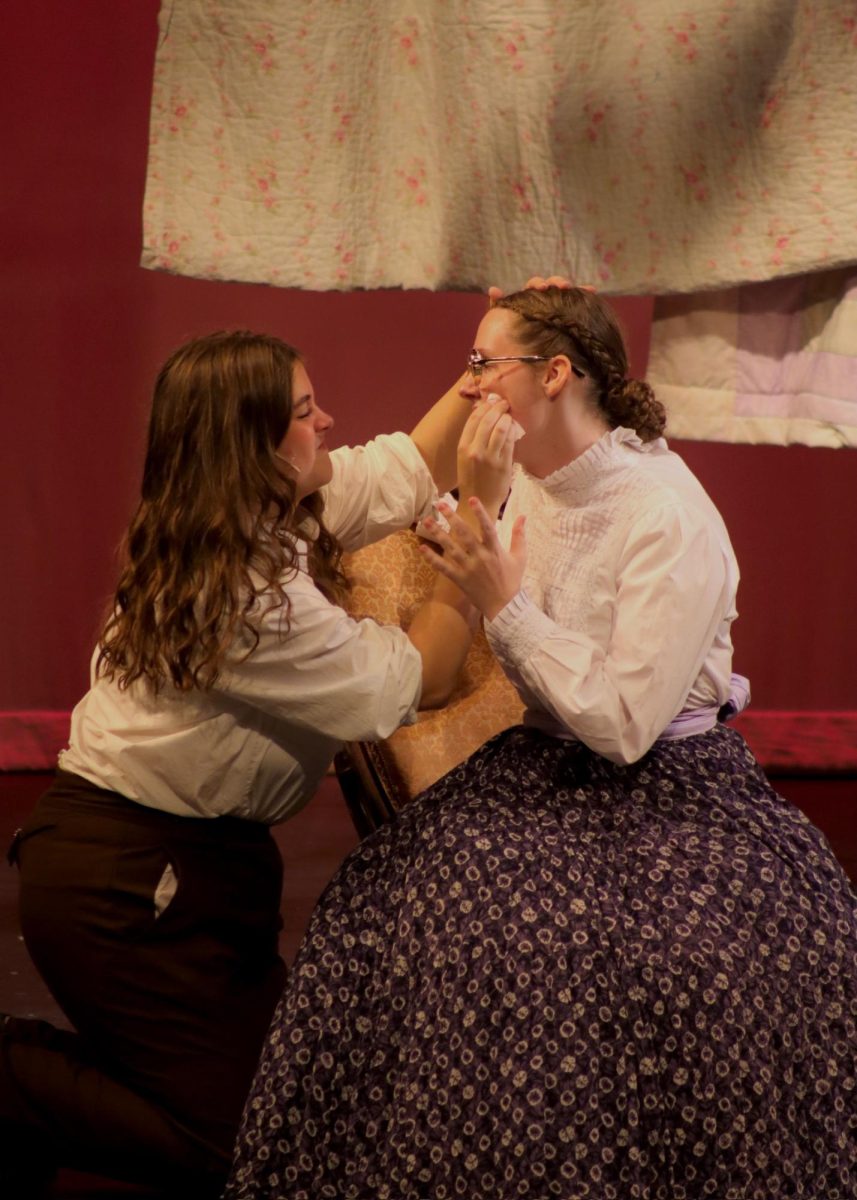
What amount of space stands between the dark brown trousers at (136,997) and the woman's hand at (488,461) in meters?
0.55

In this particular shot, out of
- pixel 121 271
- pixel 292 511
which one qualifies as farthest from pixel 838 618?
pixel 292 511

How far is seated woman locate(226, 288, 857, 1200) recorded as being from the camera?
62.6 inches

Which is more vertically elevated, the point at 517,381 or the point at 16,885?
the point at 517,381

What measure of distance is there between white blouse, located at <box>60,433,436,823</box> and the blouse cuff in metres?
0.13

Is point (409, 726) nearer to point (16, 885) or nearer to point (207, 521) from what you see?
point (207, 521)

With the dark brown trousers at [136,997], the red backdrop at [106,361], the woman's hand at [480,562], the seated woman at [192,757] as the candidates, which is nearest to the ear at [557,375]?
the seated woman at [192,757]

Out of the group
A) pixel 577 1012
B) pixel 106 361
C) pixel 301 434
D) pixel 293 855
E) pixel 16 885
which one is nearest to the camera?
pixel 577 1012

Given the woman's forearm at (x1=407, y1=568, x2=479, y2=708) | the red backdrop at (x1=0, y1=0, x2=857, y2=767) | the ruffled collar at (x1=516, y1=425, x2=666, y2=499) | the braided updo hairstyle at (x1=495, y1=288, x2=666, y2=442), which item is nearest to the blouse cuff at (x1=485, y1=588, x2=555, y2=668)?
the woman's forearm at (x1=407, y1=568, x2=479, y2=708)

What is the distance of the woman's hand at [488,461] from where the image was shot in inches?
71.2

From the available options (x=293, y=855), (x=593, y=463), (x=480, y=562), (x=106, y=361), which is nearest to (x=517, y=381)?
(x=593, y=463)

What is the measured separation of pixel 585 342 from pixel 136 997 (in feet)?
3.36

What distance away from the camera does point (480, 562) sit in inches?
70.4

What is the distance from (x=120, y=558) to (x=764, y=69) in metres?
0.98

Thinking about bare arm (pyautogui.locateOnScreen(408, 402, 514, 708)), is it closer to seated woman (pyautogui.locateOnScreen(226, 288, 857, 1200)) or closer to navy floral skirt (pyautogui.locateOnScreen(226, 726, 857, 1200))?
seated woman (pyautogui.locateOnScreen(226, 288, 857, 1200))
